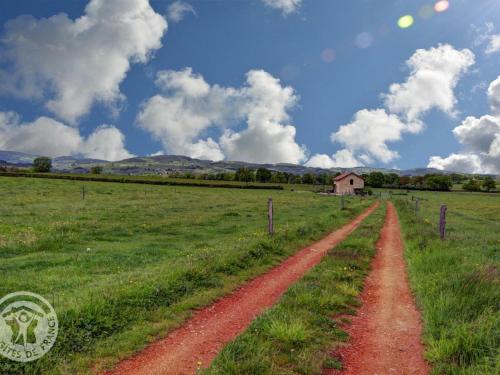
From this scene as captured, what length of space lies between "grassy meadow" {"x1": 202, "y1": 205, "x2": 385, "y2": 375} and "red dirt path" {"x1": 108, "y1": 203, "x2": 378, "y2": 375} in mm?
573

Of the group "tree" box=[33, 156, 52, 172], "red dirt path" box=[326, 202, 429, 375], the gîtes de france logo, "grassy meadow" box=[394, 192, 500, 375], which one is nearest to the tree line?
"tree" box=[33, 156, 52, 172]

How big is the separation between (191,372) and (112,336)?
2218 millimetres

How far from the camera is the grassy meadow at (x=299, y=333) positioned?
597 centimetres

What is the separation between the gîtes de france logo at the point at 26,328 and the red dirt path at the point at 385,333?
18.1 feet

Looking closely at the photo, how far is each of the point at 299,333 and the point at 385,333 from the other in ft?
7.45

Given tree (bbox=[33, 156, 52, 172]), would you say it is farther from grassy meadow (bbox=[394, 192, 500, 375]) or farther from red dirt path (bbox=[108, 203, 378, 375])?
grassy meadow (bbox=[394, 192, 500, 375])

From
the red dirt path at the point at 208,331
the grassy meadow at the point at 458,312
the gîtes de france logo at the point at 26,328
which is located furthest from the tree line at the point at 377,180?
the gîtes de france logo at the point at 26,328

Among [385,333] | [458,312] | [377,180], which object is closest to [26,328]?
[385,333]

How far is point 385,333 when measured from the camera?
7746 mm

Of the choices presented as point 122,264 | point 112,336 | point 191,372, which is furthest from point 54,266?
point 191,372

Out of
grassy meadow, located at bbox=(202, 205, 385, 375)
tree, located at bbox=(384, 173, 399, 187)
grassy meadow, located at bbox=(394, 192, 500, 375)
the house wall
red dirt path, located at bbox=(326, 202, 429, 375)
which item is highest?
tree, located at bbox=(384, 173, 399, 187)

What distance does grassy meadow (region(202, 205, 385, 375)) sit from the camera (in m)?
5.97

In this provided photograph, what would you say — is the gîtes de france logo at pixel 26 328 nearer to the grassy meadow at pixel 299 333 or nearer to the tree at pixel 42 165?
the grassy meadow at pixel 299 333

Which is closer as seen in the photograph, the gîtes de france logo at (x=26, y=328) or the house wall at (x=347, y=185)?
the gîtes de france logo at (x=26, y=328)
